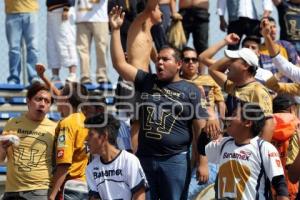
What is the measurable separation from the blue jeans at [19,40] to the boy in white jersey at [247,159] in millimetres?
5877

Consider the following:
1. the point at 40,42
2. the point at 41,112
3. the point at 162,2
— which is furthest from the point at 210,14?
the point at 41,112

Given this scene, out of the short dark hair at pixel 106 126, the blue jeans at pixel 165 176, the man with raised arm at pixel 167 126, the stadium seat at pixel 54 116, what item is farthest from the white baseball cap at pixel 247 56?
the stadium seat at pixel 54 116

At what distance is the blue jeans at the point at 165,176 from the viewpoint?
1177cm

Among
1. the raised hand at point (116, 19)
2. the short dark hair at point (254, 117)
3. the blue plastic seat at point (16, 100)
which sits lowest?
the blue plastic seat at point (16, 100)

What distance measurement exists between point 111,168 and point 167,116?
5.06ft

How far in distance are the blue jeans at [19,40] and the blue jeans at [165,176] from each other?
442 cm

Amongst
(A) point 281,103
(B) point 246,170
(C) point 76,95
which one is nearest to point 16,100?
(C) point 76,95

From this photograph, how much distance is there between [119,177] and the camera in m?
10.4

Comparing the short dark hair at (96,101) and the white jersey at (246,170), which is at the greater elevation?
the short dark hair at (96,101)

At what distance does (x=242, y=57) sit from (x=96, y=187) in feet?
7.82

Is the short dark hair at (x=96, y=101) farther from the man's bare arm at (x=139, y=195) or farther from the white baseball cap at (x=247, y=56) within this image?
the man's bare arm at (x=139, y=195)

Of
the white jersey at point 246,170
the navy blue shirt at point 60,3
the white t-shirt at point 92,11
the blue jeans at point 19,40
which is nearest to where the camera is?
the white jersey at point 246,170

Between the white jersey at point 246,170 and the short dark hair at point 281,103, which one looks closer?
A: the white jersey at point 246,170

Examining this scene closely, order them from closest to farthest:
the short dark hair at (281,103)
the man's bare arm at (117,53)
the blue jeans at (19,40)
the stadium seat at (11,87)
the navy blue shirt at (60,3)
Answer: the man's bare arm at (117,53) < the short dark hair at (281,103) < the stadium seat at (11,87) < the blue jeans at (19,40) < the navy blue shirt at (60,3)
